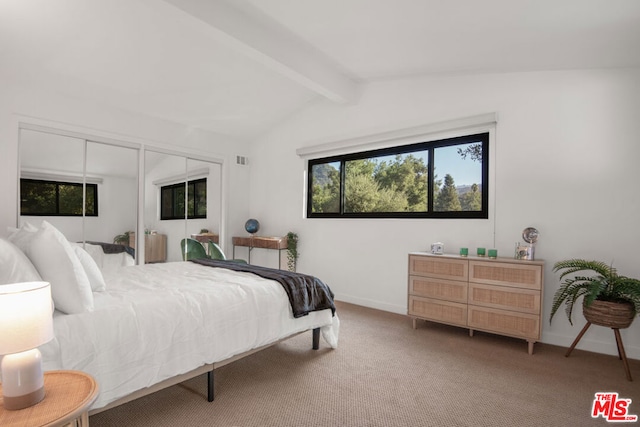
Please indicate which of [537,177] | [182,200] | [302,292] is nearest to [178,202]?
[182,200]

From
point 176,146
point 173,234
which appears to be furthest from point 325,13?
point 173,234

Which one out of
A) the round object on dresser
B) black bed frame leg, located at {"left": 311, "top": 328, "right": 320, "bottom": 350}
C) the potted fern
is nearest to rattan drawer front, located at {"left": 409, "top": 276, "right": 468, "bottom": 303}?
the potted fern

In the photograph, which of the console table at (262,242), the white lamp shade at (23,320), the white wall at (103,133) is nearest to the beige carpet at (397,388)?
the white lamp shade at (23,320)

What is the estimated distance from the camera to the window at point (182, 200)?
4824mm

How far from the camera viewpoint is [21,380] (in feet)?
3.79

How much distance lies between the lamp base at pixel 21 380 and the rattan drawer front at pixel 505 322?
323cm

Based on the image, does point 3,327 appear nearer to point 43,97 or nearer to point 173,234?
point 43,97

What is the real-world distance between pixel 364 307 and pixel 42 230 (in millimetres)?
3598

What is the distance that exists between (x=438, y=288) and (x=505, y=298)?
62 centimetres

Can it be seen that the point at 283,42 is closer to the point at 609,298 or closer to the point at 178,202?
the point at 178,202

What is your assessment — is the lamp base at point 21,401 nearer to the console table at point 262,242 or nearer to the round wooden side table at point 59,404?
the round wooden side table at point 59,404

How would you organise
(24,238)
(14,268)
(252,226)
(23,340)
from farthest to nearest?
(252,226)
(24,238)
(14,268)
(23,340)

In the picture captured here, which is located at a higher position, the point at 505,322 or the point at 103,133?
the point at 103,133

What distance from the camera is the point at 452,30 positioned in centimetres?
272
